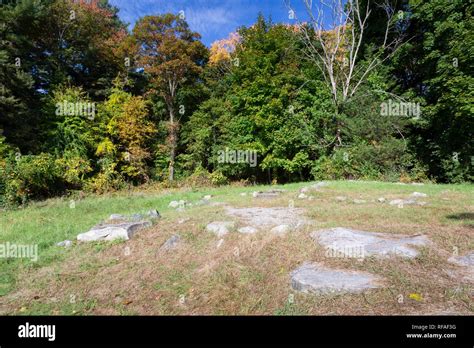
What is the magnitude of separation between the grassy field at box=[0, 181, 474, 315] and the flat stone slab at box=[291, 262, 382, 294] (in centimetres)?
10

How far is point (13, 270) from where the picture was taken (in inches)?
198

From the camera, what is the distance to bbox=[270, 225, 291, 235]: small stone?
5351mm

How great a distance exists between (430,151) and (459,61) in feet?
16.1

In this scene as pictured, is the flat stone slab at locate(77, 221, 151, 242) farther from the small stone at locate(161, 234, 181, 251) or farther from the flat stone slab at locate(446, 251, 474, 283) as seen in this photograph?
the flat stone slab at locate(446, 251, 474, 283)

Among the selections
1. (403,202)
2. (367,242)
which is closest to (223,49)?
(403,202)

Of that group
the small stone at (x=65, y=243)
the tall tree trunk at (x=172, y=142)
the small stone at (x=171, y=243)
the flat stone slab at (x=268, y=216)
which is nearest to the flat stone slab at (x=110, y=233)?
the small stone at (x=65, y=243)

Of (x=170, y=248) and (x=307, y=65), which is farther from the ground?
(x=307, y=65)

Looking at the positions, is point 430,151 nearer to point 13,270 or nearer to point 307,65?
point 307,65

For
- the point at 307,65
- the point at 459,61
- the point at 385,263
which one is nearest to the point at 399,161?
the point at 459,61

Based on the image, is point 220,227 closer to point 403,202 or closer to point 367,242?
point 367,242

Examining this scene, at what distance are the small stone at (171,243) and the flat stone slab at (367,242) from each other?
7.96ft

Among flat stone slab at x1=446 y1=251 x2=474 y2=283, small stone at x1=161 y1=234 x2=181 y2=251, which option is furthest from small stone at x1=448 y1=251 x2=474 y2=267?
small stone at x1=161 y1=234 x2=181 y2=251

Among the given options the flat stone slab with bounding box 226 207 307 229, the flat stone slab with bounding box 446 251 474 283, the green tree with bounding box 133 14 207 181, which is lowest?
the flat stone slab with bounding box 446 251 474 283
